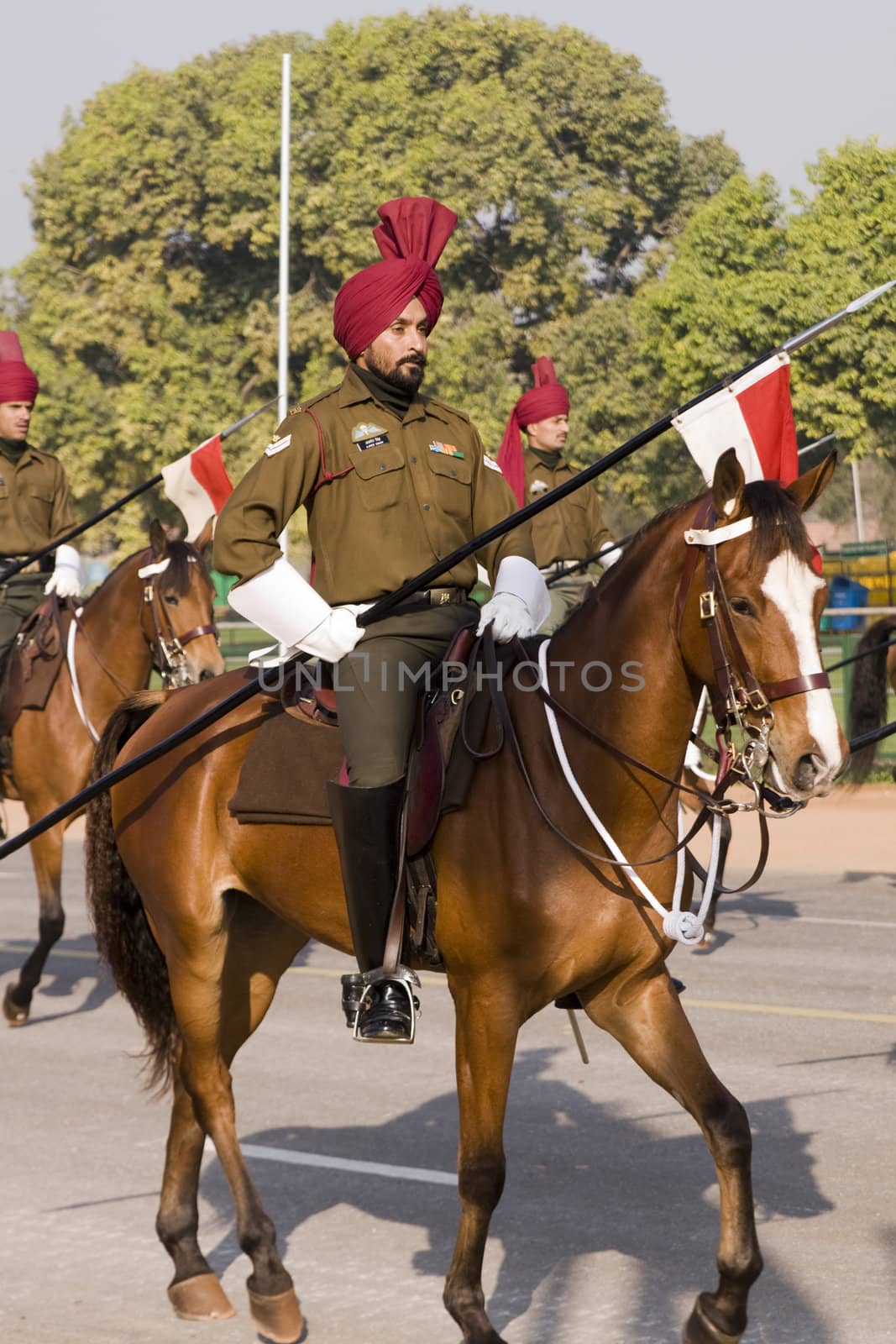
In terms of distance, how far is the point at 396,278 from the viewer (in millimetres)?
5309

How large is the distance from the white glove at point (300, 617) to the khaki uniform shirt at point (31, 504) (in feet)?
20.1

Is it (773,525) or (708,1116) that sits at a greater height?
(773,525)

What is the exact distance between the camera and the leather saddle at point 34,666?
421 inches

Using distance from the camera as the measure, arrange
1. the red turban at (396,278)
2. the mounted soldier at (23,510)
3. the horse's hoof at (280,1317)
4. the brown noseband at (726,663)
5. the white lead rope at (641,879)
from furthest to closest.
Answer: the mounted soldier at (23,510), the red turban at (396,278), the horse's hoof at (280,1317), the white lead rope at (641,879), the brown noseband at (726,663)

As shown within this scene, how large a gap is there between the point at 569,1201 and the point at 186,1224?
1.35 metres

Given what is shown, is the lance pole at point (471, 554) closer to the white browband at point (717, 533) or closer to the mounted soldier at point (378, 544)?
the mounted soldier at point (378, 544)

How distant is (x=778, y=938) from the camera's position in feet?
38.5

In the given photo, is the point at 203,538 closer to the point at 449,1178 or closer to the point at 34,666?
the point at 34,666

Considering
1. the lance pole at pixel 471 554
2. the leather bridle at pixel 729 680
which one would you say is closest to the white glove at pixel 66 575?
the lance pole at pixel 471 554

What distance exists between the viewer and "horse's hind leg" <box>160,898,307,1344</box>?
5.46 meters

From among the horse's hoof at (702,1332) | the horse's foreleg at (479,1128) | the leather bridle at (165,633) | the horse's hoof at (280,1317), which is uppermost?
the leather bridle at (165,633)

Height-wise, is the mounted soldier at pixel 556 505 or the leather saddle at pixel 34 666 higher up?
the mounted soldier at pixel 556 505

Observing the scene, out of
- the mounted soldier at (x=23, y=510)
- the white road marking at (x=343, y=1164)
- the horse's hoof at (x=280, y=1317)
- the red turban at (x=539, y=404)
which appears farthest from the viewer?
the red turban at (x=539, y=404)

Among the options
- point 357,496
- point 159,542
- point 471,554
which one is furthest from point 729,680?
point 159,542
